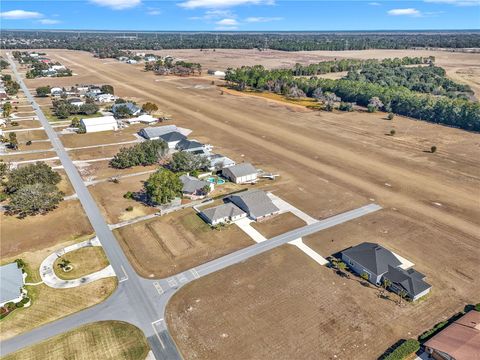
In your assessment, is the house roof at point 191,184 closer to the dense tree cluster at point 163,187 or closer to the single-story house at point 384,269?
the dense tree cluster at point 163,187

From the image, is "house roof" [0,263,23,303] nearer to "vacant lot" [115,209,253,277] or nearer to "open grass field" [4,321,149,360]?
"open grass field" [4,321,149,360]

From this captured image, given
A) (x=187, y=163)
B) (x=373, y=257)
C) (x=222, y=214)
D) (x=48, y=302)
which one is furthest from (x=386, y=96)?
(x=48, y=302)

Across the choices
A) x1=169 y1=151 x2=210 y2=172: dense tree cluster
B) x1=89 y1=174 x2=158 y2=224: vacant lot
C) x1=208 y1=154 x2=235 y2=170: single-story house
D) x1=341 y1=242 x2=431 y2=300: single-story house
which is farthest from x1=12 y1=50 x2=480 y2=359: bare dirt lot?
x1=169 y1=151 x2=210 y2=172: dense tree cluster

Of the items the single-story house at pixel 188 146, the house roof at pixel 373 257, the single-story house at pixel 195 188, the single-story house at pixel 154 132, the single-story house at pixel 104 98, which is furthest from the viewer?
the single-story house at pixel 104 98

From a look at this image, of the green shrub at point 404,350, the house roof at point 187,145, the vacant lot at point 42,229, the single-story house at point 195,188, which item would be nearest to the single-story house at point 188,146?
the house roof at point 187,145

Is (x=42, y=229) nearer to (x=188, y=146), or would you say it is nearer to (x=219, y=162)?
(x=219, y=162)

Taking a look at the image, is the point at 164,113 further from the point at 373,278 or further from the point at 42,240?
the point at 373,278

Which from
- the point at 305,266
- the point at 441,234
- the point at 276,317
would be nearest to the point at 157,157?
the point at 305,266
